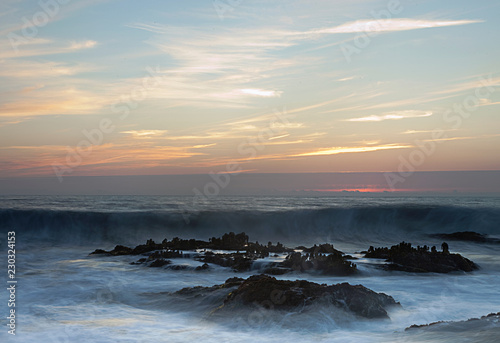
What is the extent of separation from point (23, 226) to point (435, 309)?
28852 mm

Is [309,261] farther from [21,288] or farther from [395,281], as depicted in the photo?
[21,288]

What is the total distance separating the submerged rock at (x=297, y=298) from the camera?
850cm

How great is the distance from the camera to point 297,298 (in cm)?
865

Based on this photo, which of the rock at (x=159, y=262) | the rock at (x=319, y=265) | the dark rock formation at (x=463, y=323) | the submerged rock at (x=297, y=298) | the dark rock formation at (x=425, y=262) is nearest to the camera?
the dark rock formation at (x=463, y=323)

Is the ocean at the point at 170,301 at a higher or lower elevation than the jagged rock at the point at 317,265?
lower

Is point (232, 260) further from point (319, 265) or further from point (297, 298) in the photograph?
point (297, 298)

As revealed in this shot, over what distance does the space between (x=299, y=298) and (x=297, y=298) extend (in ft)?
0.13

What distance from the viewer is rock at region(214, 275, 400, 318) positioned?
851 centimetres

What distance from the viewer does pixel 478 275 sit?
14281 mm

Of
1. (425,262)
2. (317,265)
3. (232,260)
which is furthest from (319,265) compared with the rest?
(425,262)

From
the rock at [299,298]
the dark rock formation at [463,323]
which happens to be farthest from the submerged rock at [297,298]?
the dark rock formation at [463,323]

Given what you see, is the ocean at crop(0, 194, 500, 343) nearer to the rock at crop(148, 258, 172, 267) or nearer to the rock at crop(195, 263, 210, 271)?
the rock at crop(195, 263, 210, 271)

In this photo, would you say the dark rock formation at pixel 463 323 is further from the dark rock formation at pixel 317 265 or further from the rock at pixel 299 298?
the dark rock formation at pixel 317 265

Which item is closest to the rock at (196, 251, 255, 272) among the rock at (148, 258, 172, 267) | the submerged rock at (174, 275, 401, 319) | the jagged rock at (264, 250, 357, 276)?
the jagged rock at (264, 250, 357, 276)
